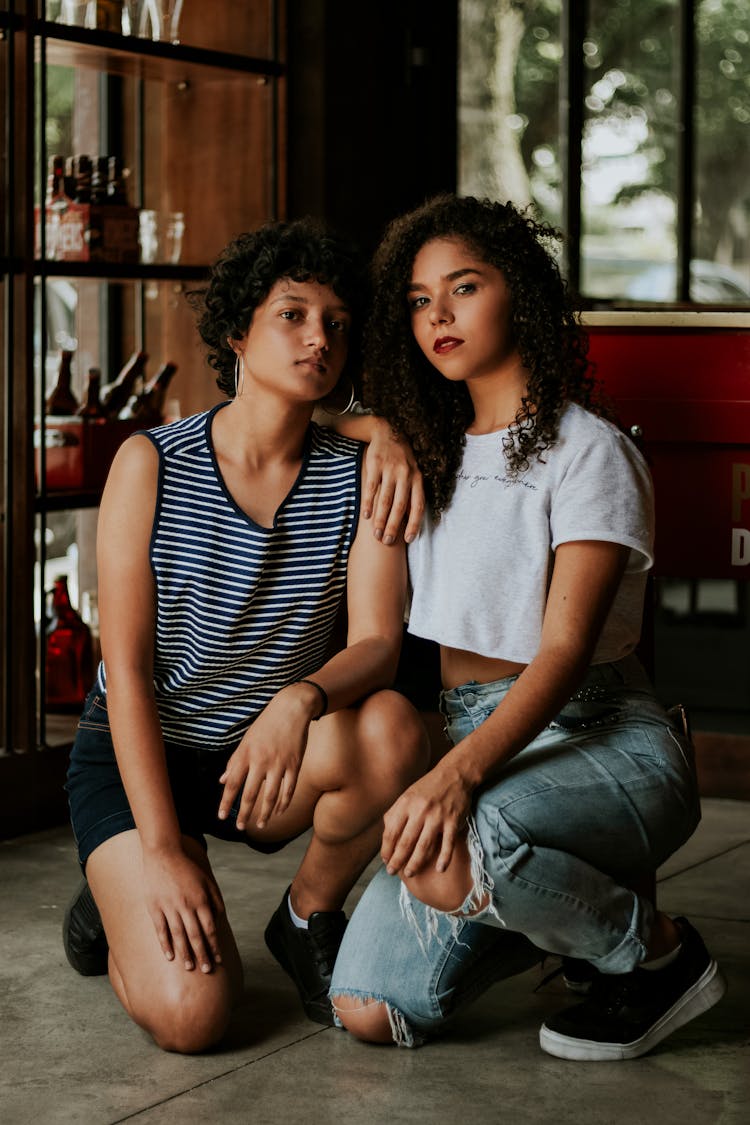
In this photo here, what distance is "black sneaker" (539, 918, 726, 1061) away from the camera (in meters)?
2.17

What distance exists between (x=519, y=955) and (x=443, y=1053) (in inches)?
6.7

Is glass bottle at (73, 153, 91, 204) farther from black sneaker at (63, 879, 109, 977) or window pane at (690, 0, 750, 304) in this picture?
window pane at (690, 0, 750, 304)

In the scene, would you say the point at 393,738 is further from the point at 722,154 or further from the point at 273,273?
the point at 722,154

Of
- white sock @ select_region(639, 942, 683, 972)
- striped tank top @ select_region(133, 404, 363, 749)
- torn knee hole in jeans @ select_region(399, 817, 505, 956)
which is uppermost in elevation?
striped tank top @ select_region(133, 404, 363, 749)

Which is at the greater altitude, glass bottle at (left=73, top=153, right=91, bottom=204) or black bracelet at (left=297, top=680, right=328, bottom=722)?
glass bottle at (left=73, top=153, right=91, bottom=204)

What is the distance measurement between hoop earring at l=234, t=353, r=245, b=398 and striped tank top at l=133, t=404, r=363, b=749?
59mm

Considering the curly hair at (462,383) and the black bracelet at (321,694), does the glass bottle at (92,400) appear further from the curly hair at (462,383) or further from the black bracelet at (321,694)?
the black bracelet at (321,694)

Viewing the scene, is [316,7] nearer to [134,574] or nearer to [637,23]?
[134,574]

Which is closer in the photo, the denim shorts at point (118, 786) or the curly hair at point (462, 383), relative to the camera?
the curly hair at point (462, 383)

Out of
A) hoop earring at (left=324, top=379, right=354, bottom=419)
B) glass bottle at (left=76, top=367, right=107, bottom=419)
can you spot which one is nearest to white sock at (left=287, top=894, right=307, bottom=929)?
hoop earring at (left=324, top=379, right=354, bottom=419)

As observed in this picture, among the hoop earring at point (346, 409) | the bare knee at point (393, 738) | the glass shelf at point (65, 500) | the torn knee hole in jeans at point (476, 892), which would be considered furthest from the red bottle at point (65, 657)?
the torn knee hole in jeans at point (476, 892)

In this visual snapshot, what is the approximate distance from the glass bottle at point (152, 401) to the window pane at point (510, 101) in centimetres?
402

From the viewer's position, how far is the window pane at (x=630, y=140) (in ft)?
24.6

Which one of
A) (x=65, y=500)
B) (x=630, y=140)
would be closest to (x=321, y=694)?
(x=65, y=500)
